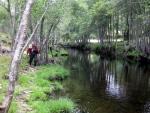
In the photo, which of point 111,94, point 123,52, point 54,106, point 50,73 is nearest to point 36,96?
point 54,106

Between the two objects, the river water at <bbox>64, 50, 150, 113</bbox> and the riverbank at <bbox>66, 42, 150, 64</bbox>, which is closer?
the river water at <bbox>64, 50, 150, 113</bbox>

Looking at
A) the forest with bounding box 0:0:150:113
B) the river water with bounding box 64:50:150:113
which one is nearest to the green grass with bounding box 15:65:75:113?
the forest with bounding box 0:0:150:113

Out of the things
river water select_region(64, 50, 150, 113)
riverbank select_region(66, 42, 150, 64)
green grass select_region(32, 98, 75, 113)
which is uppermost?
riverbank select_region(66, 42, 150, 64)

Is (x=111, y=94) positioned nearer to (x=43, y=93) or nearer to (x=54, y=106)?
(x=43, y=93)

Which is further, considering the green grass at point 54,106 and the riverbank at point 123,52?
the riverbank at point 123,52

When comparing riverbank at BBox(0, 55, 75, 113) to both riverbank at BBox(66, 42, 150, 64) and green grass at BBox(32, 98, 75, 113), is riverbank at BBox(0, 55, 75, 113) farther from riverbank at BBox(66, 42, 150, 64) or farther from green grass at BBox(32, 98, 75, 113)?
riverbank at BBox(66, 42, 150, 64)

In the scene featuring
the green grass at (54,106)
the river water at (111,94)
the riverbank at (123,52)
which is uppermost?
the riverbank at (123,52)

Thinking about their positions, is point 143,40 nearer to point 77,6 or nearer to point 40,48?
point 77,6

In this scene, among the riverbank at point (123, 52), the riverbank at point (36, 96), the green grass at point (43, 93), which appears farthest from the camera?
the riverbank at point (123, 52)

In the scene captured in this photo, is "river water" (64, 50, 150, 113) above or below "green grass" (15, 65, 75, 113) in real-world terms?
below

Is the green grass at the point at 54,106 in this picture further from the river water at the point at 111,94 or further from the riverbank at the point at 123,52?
the riverbank at the point at 123,52

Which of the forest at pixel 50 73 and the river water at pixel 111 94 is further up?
the forest at pixel 50 73

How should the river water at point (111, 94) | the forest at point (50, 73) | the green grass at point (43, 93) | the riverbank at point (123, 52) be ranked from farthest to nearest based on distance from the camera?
the riverbank at point (123, 52) → the river water at point (111, 94) → the green grass at point (43, 93) → the forest at point (50, 73)

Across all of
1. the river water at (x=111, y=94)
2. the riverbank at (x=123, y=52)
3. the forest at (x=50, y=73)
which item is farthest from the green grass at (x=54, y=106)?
the riverbank at (x=123, y=52)
